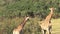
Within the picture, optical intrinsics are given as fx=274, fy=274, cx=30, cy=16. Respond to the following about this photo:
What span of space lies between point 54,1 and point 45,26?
9.91 metres

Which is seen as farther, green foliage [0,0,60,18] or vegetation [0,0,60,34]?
green foliage [0,0,60,18]

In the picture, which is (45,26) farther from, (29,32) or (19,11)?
(19,11)

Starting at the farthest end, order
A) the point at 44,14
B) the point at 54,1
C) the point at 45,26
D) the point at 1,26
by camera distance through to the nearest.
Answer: the point at 54,1, the point at 44,14, the point at 1,26, the point at 45,26

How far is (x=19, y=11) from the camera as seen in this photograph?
19219 mm

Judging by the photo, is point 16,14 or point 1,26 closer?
point 1,26

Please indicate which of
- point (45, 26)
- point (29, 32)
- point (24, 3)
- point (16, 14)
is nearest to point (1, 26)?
point (29, 32)

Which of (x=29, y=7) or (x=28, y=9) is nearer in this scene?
(x=28, y=9)

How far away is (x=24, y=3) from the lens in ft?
67.9

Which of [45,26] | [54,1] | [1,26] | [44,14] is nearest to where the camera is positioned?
[45,26]

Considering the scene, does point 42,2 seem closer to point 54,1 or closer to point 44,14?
point 54,1

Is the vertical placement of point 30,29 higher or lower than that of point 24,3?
higher

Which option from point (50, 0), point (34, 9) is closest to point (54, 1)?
point (50, 0)

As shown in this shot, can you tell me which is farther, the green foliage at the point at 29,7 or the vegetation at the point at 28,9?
the green foliage at the point at 29,7

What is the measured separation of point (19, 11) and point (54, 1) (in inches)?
116
